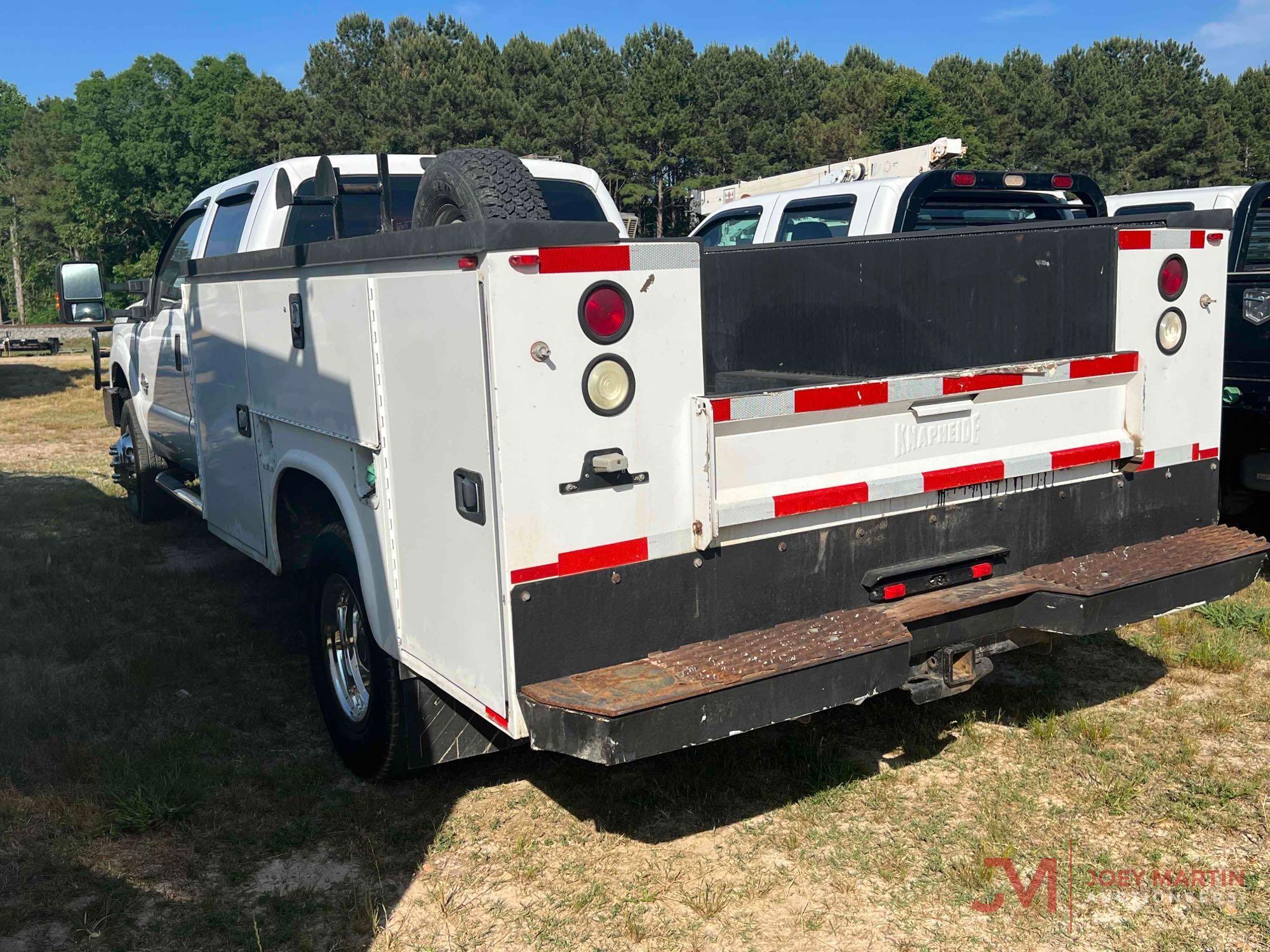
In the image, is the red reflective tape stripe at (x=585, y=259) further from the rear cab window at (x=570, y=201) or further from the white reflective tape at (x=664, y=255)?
the rear cab window at (x=570, y=201)

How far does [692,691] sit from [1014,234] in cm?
187

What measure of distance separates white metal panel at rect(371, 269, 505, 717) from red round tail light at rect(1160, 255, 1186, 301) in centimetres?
241

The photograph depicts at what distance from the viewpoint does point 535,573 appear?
9.41ft

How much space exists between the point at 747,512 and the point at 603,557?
1.43 feet

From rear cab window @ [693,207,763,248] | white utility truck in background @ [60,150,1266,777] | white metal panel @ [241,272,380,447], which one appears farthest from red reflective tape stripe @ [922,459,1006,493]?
rear cab window @ [693,207,763,248]

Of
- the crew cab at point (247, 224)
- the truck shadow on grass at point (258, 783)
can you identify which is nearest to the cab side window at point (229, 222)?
the crew cab at point (247, 224)

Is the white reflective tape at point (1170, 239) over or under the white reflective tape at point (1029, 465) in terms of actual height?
over

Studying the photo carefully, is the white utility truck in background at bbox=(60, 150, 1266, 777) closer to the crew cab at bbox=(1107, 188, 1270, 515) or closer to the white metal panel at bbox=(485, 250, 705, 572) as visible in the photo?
the white metal panel at bbox=(485, 250, 705, 572)

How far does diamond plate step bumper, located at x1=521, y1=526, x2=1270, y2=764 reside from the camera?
279cm

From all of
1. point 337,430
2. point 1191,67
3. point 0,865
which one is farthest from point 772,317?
point 1191,67

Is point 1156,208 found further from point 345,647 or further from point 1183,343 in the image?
point 345,647

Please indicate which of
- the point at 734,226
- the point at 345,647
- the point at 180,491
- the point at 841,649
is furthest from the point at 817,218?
the point at 841,649

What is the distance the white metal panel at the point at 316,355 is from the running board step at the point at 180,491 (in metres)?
1.62

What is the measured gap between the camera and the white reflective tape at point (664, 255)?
2896mm
